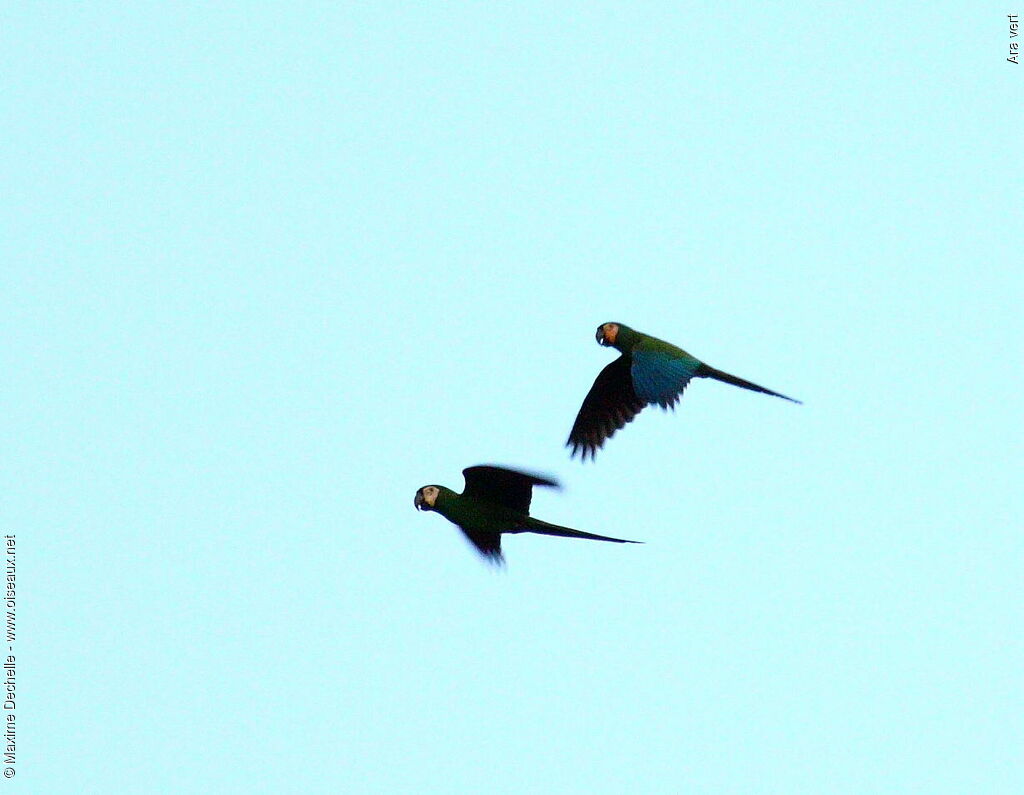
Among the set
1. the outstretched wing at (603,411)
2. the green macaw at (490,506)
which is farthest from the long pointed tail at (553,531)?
the outstretched wing at (603,411)

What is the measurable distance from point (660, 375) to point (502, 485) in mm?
1725

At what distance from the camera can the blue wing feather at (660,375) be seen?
38.8 feet

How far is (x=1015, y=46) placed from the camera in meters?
14.6

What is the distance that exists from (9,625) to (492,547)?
472cm

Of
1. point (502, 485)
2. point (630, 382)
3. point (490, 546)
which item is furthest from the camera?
point (630, 382)

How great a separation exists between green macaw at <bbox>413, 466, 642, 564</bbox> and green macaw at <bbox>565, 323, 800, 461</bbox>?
147 cm

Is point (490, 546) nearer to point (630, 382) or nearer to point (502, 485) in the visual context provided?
point (502, 485)

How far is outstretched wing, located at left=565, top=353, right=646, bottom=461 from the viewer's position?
1291 cm

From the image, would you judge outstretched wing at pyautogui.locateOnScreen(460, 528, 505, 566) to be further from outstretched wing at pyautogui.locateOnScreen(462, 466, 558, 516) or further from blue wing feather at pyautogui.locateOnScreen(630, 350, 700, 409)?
blue wing feather at pyautogui.locateOnScreen(630, 350, 700, 409)

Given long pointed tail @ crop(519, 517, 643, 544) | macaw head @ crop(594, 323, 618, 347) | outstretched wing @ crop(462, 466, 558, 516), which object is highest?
macaw head @ crop(594, 323, 618, 347)

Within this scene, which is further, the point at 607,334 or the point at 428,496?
the point at 607,334

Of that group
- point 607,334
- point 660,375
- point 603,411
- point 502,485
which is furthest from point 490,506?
point 603,411

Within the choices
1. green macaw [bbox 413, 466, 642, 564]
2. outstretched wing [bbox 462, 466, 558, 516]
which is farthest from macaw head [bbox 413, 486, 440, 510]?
outstretched wing [bbox 462, 466, 558, 516]

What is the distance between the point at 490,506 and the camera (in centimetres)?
1103
